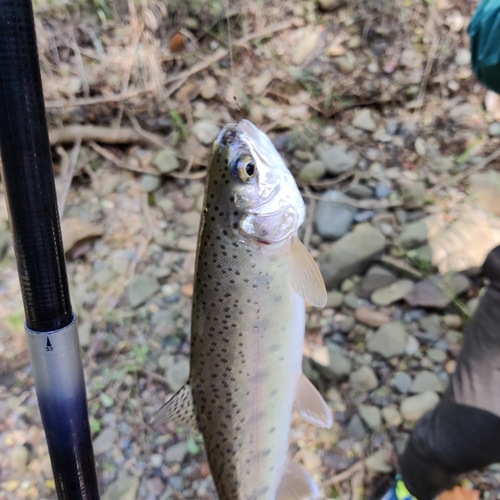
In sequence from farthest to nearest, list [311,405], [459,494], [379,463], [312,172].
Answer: [312,172] < [379,463] < [459,494] < [311,405]

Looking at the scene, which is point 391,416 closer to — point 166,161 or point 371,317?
point 371,317

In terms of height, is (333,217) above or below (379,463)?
above

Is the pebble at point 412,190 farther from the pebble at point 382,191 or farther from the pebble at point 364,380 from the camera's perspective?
the pebble at point 364,380

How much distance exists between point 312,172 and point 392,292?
1091 millimetres

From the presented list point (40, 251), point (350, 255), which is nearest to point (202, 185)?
point (350, 255)

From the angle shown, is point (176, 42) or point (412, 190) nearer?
point (412, 190)

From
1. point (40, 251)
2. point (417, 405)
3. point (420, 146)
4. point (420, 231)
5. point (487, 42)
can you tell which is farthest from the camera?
point (420, 146)

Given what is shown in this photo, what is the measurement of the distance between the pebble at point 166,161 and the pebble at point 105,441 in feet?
6.39

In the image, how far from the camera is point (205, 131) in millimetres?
3619

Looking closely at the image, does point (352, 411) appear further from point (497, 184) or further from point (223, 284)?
point (497, 184)

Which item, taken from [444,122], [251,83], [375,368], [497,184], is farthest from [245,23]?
[375,368]

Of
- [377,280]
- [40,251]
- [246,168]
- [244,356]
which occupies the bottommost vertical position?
[377,280]

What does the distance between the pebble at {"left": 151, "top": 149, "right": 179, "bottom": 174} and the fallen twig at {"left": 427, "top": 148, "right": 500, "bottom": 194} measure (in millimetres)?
1950

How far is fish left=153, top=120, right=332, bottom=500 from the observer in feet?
3.82
